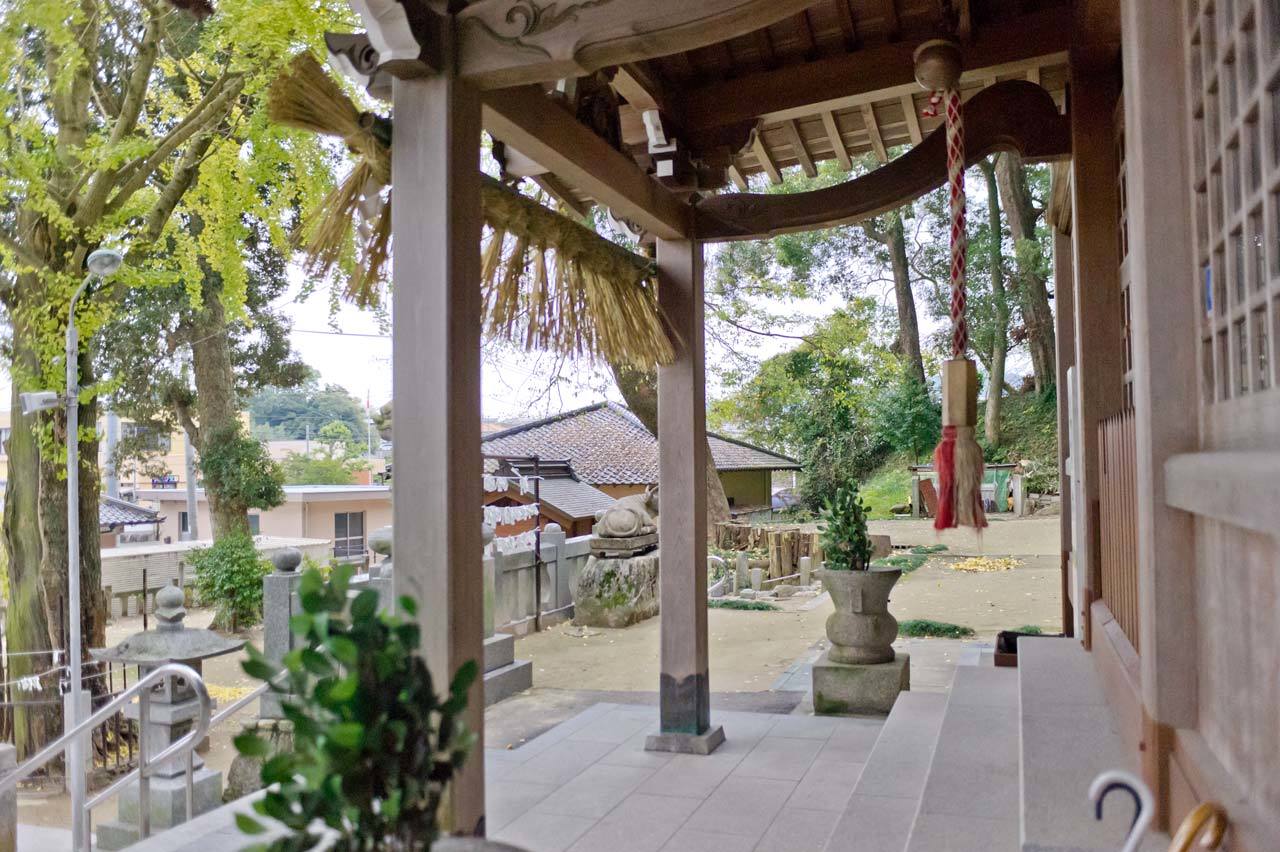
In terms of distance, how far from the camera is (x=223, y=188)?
7.78 metres

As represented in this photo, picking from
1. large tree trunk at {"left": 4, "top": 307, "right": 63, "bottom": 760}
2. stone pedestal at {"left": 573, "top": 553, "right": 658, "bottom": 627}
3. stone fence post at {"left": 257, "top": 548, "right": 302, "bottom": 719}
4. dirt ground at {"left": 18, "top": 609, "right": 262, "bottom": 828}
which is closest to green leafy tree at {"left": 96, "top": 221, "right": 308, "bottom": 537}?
dirt ground at {"left": 18, "top": 609, "right": 262, "bottom": 828}

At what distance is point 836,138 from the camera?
4.59 metres

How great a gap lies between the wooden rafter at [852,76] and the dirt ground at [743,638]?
11.2 feet

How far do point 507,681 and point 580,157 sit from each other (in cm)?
396

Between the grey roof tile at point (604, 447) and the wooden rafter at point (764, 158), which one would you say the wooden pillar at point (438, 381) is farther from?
the grey roof tile at point (604, 447)

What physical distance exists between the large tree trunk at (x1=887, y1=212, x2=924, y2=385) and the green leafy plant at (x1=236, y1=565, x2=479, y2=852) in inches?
764

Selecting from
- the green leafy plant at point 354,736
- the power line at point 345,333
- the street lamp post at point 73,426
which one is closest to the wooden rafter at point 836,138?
the green leafy plant at point 354,736

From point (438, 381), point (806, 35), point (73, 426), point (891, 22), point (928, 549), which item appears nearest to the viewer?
point (438, 381)

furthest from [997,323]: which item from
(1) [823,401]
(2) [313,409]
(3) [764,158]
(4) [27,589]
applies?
(2) [313,409]

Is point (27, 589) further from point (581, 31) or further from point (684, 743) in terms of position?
point (581, 31)

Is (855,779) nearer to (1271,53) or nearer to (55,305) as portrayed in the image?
(1271,53)

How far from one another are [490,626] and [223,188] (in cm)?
435

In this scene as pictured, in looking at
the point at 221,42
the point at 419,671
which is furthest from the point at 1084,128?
the point at 221,42

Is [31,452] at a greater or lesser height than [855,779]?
greater
